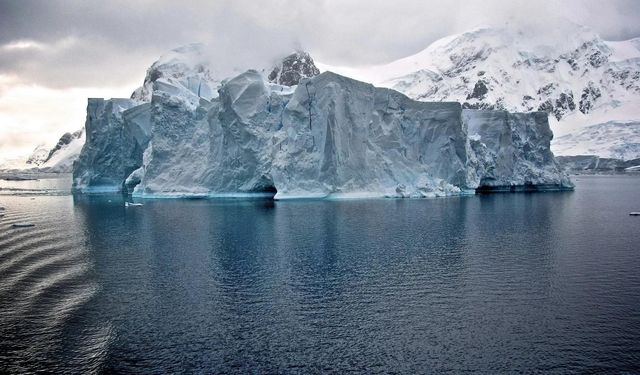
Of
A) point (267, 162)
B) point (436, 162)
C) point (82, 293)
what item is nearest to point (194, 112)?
point (267, 162)

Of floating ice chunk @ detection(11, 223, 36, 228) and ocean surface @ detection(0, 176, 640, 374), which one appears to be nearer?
→ ocean surface @ detection(0, 176, 640, 374)

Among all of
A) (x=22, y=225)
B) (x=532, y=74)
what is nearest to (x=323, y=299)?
(x=22, y=225)

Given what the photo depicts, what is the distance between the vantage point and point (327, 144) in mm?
42812

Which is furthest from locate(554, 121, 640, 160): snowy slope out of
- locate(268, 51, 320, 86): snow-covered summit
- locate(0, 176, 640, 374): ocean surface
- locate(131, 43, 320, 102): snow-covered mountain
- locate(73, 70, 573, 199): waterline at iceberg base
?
locate(0, 176, 640, 374): ocean surface

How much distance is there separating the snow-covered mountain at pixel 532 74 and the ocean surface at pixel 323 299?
5560 inches

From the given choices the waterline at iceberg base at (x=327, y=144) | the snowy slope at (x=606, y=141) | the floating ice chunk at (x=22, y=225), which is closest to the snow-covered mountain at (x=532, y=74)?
the snowy slope at (x=606, y=141)

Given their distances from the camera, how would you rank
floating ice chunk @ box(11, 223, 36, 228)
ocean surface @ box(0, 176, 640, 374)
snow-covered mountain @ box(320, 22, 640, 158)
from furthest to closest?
snow-covered mountain @ box(320, 22, 640, 158) < floating ice chunk @ box(11, 223, 36, 228) < ocean surface @ box(0, 176, 640, 374)

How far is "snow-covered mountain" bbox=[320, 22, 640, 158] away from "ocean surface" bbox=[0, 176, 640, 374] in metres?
141

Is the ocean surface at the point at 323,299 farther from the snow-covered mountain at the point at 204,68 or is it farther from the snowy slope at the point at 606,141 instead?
the snowy slope at the point at 606,141

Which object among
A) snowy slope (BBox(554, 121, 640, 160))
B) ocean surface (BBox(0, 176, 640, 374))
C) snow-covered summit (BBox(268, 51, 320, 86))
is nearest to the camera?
ocean surface (BBox(0, 176, 640, 374))

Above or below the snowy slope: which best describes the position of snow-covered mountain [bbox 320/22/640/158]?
above

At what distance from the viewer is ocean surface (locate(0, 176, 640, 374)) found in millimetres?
10555

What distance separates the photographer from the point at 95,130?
58.8 metres

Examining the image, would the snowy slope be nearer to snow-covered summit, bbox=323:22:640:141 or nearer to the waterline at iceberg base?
snow-covered summit, bbox=323:22:640:141
